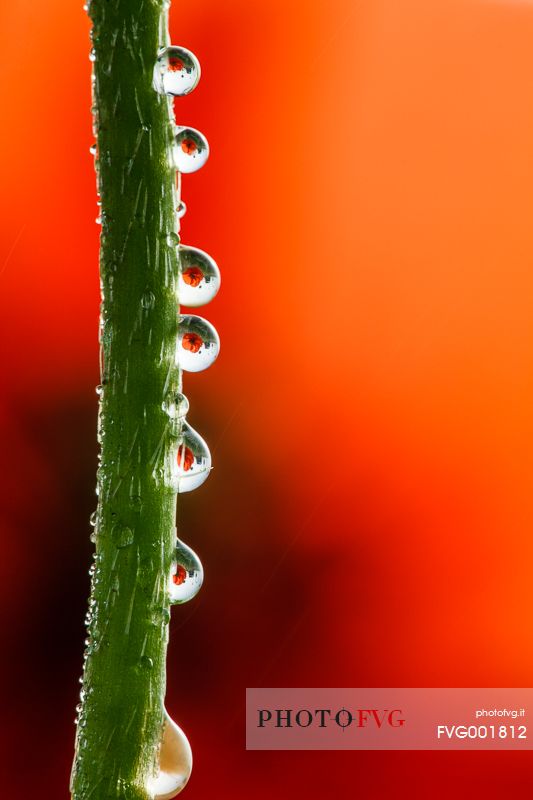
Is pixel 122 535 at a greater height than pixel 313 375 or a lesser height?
lesser

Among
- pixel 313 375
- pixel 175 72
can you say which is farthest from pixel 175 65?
pixel 313 375

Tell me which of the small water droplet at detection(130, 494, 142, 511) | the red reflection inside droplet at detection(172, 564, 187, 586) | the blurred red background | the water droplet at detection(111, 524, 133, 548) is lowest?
the water droplet at detection(111, 524, 133, 548)

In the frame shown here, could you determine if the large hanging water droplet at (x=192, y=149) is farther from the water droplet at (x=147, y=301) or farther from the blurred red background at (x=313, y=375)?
the blurred red background at (x=313, y=375)

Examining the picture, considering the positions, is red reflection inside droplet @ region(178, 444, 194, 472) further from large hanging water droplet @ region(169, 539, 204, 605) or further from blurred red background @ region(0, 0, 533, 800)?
blurred red background @ region(0, 0, 533, 800)

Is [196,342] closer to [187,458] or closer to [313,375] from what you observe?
[187,458]

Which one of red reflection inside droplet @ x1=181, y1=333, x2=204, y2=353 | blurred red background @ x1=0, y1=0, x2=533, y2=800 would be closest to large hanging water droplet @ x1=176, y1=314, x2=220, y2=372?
red reflection inside droplet @ x1=181, y1=333, x2=204, y2=353

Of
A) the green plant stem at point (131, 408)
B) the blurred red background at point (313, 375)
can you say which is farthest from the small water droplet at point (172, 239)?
the blurred red background at point (313, 375)

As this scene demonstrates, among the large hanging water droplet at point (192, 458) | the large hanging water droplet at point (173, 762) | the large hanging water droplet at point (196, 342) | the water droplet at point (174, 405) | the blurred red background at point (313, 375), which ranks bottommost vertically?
the large hanging water droplet at point (173, 762)
